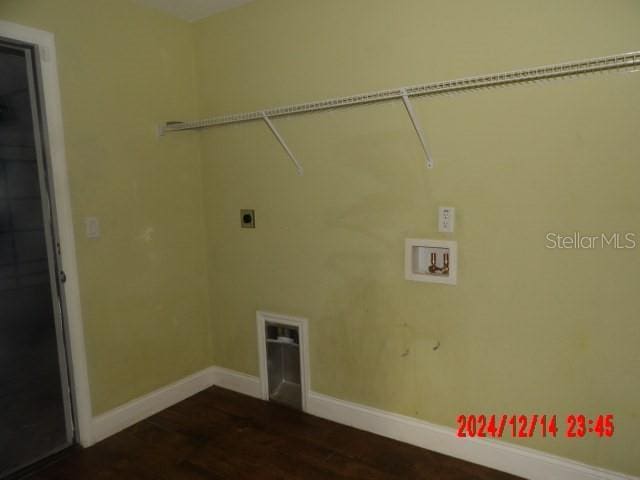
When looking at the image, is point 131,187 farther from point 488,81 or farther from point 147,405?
point 488,81

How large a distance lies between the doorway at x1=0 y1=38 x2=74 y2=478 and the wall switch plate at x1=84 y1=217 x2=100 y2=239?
6.3 inches

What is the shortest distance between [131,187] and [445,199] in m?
1.77

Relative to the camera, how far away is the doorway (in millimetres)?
2008

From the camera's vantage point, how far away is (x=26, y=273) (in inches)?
83.3

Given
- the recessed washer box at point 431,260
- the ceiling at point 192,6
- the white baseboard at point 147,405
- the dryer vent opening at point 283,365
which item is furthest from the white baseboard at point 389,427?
the ceiling at point 192,6

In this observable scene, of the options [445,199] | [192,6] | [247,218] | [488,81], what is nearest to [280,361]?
[247,218]

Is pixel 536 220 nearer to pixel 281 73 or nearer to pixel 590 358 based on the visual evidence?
pixel 590 358

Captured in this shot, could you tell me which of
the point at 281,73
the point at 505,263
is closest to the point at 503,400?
the point at 505,263

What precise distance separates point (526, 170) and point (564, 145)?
0.17 meters

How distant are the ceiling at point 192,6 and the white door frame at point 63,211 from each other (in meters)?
0.68

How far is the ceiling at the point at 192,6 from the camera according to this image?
2.43 metres

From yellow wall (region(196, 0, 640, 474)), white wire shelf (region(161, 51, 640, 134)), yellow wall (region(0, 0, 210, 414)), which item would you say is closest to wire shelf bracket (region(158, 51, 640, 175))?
→ white wire shelf (region(161, 51, 640, 134))
